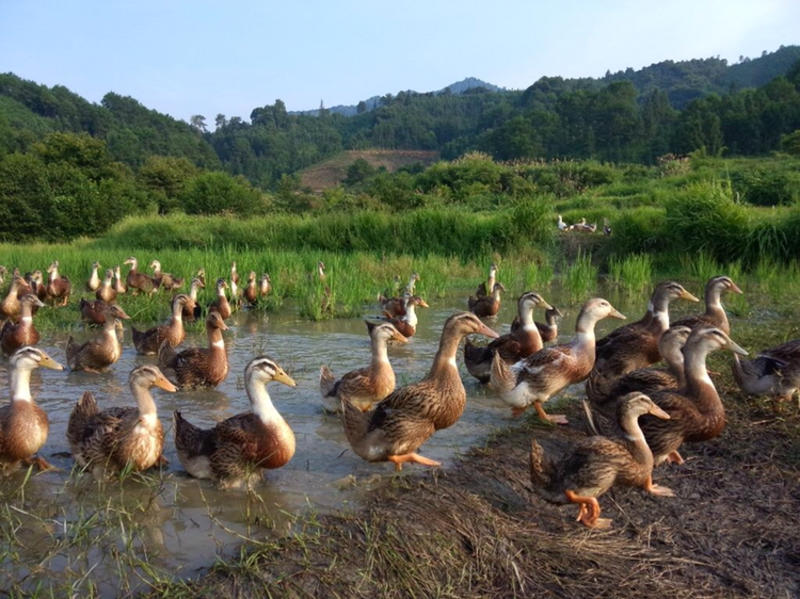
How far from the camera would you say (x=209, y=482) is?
16.1 feet

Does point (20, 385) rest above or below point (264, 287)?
above

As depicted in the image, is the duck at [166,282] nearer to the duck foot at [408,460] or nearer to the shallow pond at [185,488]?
the shallow pond at [185,488]

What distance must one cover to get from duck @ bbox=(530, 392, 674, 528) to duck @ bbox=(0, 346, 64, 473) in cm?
360

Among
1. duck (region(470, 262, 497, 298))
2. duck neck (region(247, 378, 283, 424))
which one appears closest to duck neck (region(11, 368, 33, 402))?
duck neck (region(247, 378, 283, 424))

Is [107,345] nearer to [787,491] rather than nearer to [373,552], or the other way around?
[373,552]

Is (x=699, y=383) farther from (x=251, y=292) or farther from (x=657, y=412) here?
(x=251, y=292)

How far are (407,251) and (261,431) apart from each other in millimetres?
13599

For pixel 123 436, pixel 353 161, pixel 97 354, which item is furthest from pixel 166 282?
pixel 353 161

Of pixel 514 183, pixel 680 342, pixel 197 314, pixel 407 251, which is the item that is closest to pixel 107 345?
pixel 197 314

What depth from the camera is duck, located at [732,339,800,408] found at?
566 centimetres

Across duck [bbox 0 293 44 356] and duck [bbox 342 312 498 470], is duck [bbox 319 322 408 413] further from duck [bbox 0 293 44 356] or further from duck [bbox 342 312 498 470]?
duck [bbox 0 293 44 356]

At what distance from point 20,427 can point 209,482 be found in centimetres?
145

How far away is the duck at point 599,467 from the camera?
13.4 feet

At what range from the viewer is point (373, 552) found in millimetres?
3547
